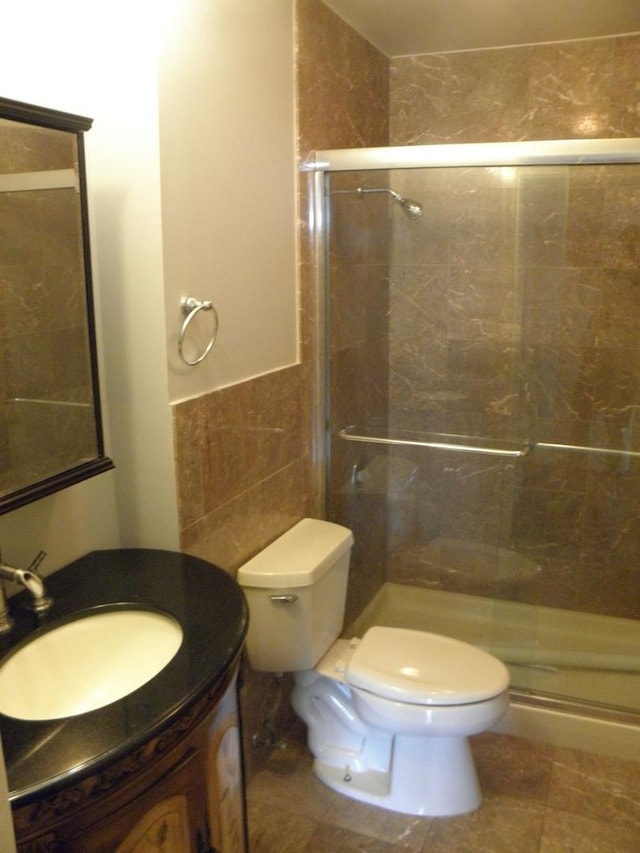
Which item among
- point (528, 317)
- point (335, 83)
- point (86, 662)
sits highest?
point (335, 83)

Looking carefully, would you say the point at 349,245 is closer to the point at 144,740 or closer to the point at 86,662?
the point at 86,662

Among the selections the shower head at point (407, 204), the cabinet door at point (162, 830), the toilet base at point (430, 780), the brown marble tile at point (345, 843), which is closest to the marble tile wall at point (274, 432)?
the shower head at point (407, 204)

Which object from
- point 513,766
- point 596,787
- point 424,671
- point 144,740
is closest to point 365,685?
point 424,671

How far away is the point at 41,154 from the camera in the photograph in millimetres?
1386

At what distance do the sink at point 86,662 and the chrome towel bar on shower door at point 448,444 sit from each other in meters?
1.37

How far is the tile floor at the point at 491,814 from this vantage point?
1996mm

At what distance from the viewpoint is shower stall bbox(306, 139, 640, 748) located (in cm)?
256

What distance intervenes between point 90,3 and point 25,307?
0.70 m

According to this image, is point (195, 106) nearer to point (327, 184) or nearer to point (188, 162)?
point (188, 162)

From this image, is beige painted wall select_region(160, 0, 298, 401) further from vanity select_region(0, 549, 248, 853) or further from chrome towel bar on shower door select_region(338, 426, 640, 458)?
chrome towel bar on shower door select_region(338, 426, 640, 458)

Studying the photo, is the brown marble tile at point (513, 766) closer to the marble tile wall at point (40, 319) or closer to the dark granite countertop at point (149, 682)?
the dark granite countertop at point (149, 682)

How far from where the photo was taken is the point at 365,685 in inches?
79.4

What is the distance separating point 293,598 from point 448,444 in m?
1.15

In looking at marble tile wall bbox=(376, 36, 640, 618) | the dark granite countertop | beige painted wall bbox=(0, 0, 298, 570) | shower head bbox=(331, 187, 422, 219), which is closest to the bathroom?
beige painted wall bbox=(0, 0, 298, 570)
